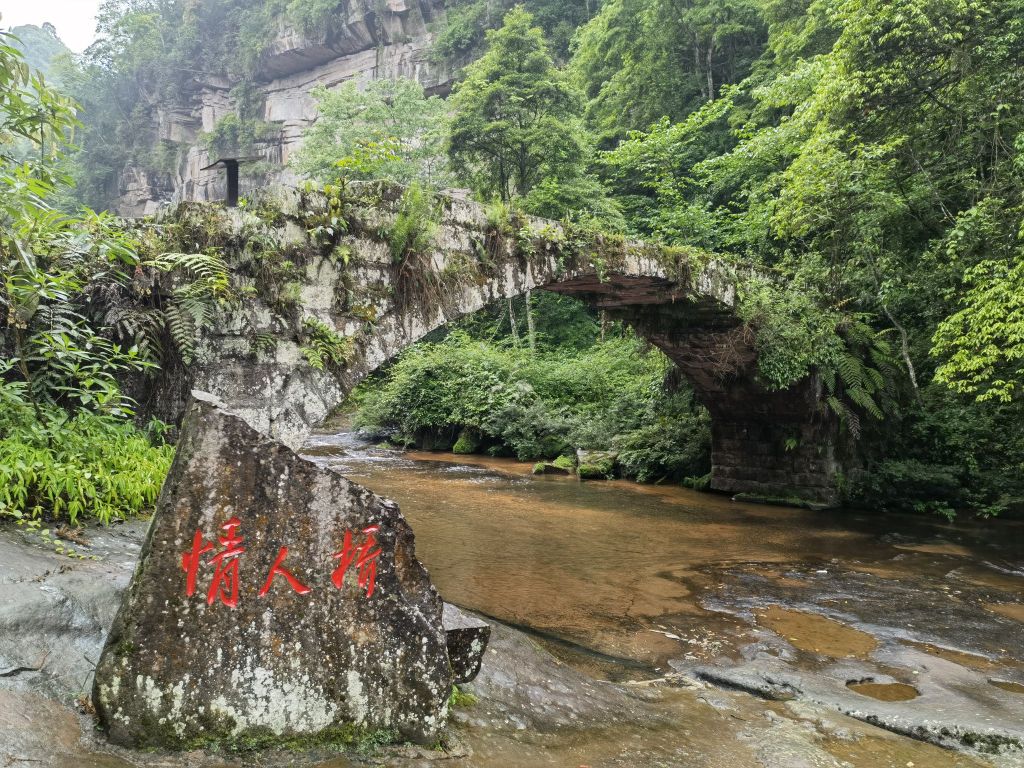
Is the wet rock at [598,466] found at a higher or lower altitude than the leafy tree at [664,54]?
lower

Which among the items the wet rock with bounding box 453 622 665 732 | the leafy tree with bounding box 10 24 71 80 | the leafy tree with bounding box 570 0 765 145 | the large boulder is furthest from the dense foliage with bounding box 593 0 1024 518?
the leafy tree with bounding box 10 24 71 80

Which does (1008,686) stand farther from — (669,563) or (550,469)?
(550,469)

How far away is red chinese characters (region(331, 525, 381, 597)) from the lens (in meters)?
2.50

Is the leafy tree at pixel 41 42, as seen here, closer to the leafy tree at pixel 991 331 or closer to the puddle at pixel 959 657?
the leafy tree at pixel 991 331

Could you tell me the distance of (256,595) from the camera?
2.40 m

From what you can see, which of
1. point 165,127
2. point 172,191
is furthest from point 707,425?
point 165,127

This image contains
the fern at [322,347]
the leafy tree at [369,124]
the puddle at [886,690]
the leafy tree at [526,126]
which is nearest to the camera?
the puddle at [886,690]

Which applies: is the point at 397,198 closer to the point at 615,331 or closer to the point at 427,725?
the point at 427,725

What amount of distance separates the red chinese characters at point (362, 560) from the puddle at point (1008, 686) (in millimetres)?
4011

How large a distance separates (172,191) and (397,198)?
3865 centimetres

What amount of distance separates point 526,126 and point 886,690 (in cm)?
1627

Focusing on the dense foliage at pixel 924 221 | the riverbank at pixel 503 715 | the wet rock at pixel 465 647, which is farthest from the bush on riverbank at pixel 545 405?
the wet rock at pixel 465 647

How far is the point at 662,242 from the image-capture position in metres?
10.3

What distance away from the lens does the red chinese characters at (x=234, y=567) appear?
2.33 metres
